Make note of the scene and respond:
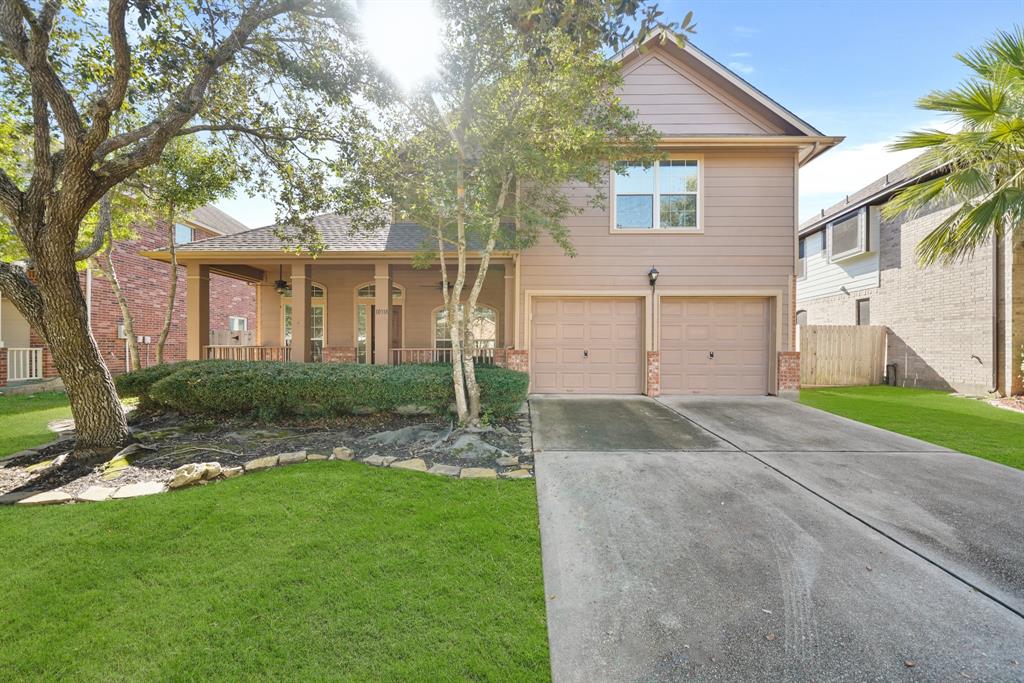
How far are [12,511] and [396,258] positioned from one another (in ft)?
21.5

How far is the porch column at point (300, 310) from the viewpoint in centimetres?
910

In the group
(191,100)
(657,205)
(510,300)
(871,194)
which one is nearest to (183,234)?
(191,100)

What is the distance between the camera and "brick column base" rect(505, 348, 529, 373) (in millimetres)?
8820

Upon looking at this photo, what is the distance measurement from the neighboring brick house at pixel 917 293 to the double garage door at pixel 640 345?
12.8 ft

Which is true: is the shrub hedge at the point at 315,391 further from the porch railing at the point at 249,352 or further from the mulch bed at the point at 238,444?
the porch railing at the point at 249,352

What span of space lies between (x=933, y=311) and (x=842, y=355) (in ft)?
7.40

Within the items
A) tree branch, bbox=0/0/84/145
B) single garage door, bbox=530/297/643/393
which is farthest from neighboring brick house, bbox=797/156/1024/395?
tree branch, bbox=0/0/84/145

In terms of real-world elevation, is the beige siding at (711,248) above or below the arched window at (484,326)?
above

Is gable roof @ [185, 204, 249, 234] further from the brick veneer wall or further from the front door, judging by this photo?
the brick veneer wall

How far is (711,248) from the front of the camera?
891 cm

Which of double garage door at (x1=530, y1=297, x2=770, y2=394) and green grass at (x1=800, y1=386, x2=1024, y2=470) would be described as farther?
double garage door at (x1=530, y1=297, x2=770, y2=394)

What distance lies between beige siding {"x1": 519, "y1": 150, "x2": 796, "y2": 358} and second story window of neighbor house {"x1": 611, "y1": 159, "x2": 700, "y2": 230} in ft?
0.72

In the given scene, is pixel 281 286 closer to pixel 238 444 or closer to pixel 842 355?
pixel 238 444

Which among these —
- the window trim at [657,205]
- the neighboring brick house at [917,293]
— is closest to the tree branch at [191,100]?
the window trim at [657,205]
